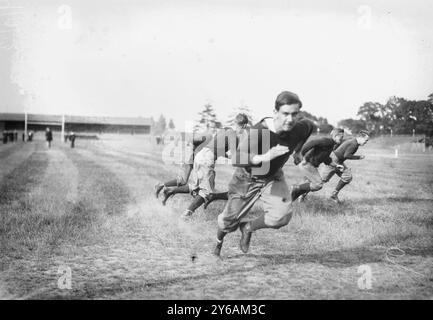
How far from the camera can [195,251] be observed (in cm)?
519

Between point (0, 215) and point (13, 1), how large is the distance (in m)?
3.41

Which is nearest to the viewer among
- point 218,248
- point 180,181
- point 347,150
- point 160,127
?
point 218,248

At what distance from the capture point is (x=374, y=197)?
1019cm

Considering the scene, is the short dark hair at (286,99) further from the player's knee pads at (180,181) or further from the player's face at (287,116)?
the player's knee pads at (180,181)

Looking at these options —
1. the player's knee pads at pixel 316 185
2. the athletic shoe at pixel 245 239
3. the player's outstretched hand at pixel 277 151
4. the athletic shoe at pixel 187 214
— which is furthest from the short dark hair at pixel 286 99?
the player's knee pads at pixel 316 185

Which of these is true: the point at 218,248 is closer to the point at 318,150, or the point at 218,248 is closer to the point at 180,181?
the point at 180,181

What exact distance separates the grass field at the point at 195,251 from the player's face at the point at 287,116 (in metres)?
1.59

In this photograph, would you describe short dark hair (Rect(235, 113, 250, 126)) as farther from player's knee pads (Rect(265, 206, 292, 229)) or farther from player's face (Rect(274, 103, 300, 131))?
player's knee pads (Rect(265, 206, 292, 229))

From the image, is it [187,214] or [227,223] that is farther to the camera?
[187,214]

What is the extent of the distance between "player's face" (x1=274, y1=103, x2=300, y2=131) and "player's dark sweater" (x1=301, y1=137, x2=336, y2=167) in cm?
425

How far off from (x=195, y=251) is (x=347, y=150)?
5763mm

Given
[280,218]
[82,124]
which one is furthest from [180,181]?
[82,124]

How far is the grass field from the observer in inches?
152
